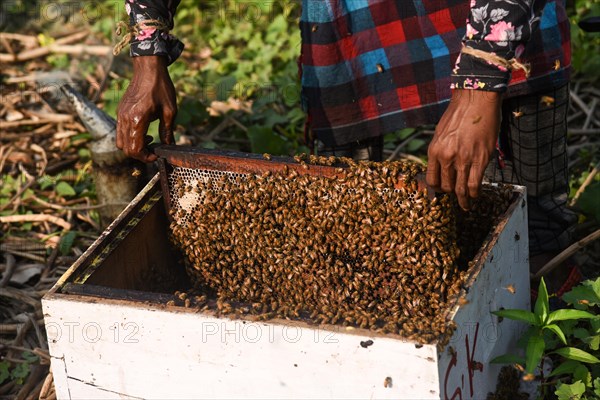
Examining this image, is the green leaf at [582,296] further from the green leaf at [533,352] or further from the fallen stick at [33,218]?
the fallen stick at [33,218]

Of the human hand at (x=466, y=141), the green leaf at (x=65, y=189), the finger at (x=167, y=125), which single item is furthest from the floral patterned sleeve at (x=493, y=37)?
the green leaf at (x=65, y=189)

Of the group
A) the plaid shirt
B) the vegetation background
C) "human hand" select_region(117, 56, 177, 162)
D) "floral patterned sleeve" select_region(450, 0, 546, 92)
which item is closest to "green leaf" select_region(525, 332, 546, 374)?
"floral patterned sleeve" select_region(450, 0, 546, 92)

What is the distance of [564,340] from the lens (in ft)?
10.1

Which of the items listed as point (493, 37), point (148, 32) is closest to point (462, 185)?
point (493, 37)

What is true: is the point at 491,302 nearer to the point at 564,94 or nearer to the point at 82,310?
the point at 564,94

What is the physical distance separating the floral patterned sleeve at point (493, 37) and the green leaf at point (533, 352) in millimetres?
899

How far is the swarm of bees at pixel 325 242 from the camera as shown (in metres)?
3.12

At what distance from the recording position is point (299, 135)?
5.70 metres

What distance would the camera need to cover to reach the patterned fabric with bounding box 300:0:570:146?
3.79 m

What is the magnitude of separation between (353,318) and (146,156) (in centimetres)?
125

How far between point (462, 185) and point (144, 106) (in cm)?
135

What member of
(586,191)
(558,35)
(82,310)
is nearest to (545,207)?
(586,191)

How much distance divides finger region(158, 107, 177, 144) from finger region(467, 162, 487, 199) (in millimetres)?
1325

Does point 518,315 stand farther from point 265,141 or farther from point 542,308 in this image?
point 265,141
